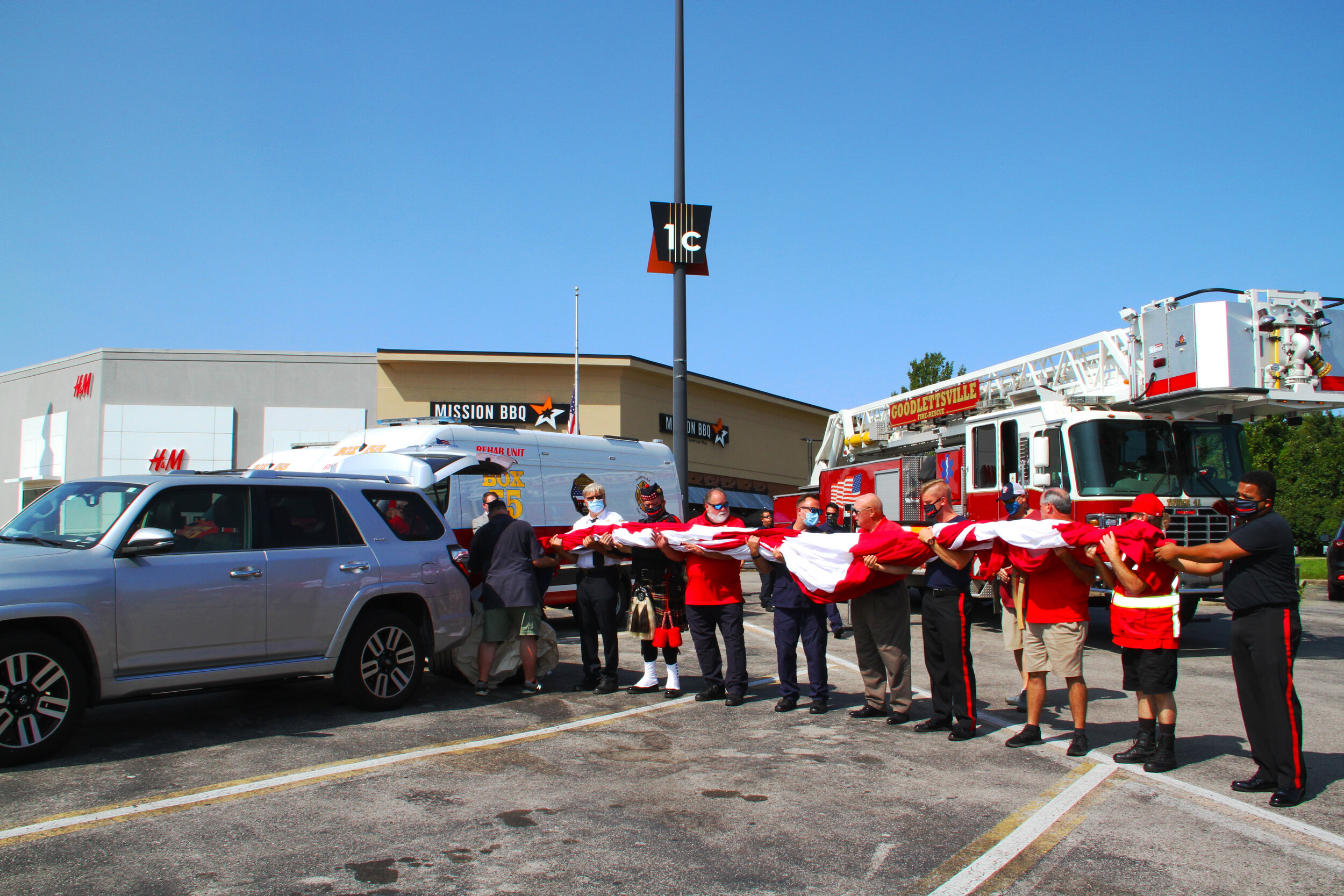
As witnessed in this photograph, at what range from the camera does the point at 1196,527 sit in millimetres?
11867

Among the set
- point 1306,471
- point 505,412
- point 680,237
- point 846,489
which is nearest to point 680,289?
point 680,237

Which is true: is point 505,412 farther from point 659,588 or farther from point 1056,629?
point 1056,629

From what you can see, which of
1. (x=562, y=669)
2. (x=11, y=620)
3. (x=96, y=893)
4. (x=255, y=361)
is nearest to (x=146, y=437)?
(x=255, y=361)

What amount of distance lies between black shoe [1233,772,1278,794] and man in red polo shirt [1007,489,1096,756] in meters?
0.99

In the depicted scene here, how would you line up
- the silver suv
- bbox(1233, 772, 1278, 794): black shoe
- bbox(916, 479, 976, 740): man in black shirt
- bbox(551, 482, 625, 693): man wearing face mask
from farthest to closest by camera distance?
bbox(551, 482, 625, 693): man wearing face mask → bbox(916, 479, 976, 740): man in black shirt → the silver suv → bbox(1233, 772, 1278, 794): black shoe

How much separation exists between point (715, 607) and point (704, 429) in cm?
3138

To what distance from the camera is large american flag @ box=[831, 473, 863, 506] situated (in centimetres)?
1780

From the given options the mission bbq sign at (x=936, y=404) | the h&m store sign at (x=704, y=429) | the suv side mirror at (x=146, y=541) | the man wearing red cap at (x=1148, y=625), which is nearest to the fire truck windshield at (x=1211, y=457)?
the mission bbq sign at (x=936, y=404)

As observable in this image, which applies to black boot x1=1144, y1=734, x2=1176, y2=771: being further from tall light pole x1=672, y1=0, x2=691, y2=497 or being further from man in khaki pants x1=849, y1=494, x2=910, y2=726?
tall light pole x1=672, y1=0, x2=691, y2=497

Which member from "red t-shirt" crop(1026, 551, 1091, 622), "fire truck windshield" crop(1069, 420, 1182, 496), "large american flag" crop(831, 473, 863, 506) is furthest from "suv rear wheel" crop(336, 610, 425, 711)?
"large american flag" crop(831, 473, 863, 506)

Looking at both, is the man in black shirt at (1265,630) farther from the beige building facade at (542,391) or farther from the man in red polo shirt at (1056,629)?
the beige building facade at (542,391)

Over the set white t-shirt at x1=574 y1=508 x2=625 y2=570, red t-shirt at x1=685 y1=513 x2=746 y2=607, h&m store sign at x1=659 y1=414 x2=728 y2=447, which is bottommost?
red t-shirt at x1=685 y1=513 x2=746 y2=607

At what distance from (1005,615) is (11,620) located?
7.42m

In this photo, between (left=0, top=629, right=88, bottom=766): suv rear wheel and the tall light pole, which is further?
the tall light pole
